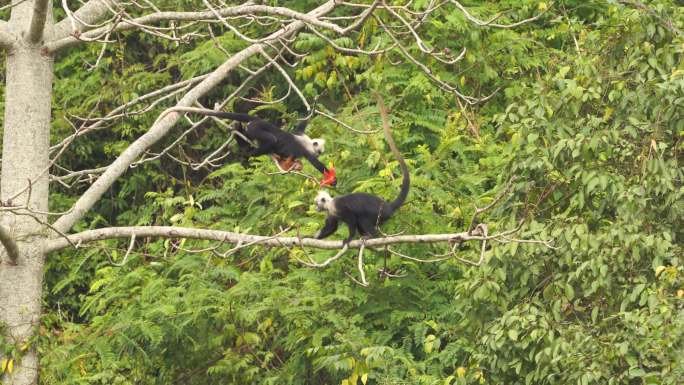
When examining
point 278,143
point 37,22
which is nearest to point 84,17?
point 37,22

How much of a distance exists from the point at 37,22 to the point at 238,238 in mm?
2092

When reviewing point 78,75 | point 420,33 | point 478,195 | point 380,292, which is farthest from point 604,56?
point 78,75

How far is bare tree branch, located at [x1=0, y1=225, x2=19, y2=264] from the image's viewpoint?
6944 mm

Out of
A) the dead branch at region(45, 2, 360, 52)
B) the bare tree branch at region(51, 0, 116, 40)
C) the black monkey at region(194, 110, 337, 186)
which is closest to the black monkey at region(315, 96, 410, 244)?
the black monkey at region(194, 110, 337, 186)

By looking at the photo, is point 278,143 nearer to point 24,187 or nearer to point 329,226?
point 329,226

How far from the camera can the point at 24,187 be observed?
745 cm

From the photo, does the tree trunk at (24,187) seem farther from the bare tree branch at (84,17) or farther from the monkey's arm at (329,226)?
the monkey's arm at (329,226)

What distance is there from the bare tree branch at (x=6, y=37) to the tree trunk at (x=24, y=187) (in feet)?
0.16

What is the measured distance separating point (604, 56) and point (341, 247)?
2.35 meters

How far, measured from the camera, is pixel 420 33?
10.9 meters

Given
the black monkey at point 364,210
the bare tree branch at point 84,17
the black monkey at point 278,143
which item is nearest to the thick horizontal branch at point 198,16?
the bare tree branch at point 84,17

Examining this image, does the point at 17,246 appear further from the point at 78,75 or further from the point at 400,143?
the point at 78,75

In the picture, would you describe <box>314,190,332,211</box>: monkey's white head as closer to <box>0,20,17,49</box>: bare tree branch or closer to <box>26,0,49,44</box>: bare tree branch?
<box>26,0,49,44</box>: bare tree branch

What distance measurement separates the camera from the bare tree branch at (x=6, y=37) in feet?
24.3
